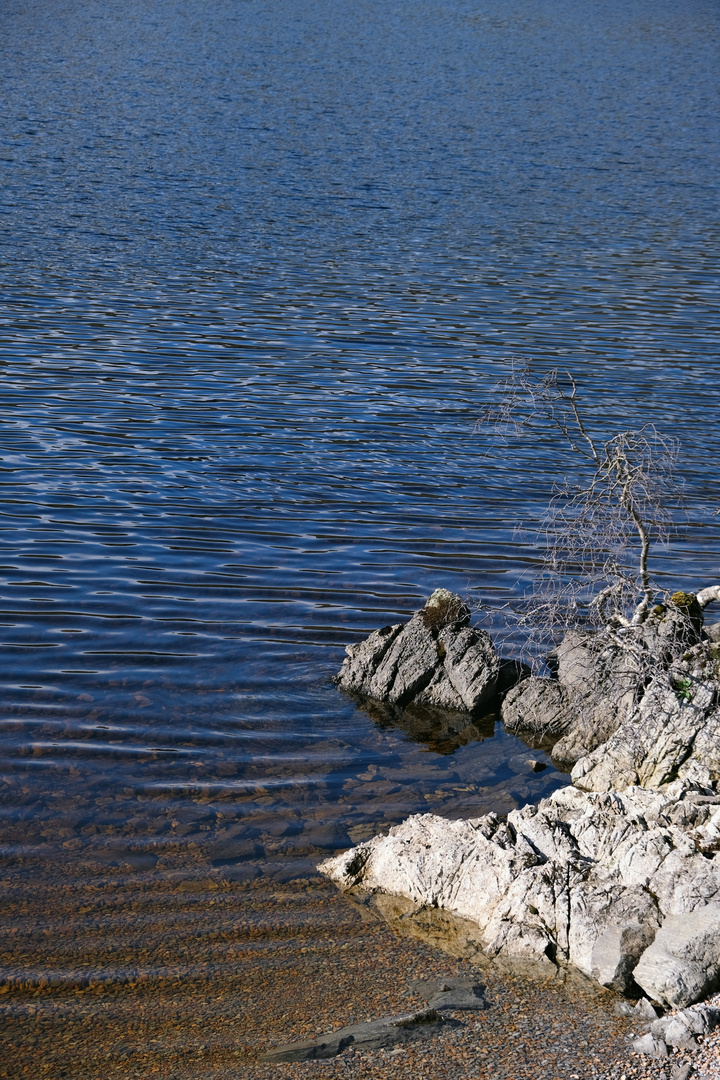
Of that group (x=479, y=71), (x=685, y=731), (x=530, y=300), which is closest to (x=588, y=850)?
(x=685, y=731)

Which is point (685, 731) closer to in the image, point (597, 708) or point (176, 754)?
point (597, 708)

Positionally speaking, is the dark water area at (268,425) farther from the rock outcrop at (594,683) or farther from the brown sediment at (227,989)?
the rock outcrop at (594,683)

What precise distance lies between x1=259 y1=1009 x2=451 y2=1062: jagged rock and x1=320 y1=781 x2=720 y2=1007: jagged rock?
3.26 ft

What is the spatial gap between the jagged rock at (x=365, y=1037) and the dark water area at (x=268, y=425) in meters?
1.02

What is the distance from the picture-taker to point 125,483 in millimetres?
17578

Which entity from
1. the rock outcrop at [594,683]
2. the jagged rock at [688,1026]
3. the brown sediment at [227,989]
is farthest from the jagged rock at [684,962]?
the rock outcrop at [594,683]

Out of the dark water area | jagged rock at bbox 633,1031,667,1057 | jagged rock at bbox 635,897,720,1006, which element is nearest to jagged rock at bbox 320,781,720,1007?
jagged rock at bbox 635,897,720,1006

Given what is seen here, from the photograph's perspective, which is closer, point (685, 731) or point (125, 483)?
point (685, 731)

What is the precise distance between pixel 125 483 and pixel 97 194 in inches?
818

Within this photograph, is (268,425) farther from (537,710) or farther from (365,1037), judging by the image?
(365,1037)

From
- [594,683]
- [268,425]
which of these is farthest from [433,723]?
[268,425]

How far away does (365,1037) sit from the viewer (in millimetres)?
7910

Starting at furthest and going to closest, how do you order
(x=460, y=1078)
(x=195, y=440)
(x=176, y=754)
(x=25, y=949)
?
(x=195, y=440), (x=176, y=754), (x=25, y=949), (x=460, y=1078)

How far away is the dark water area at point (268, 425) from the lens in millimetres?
10625
